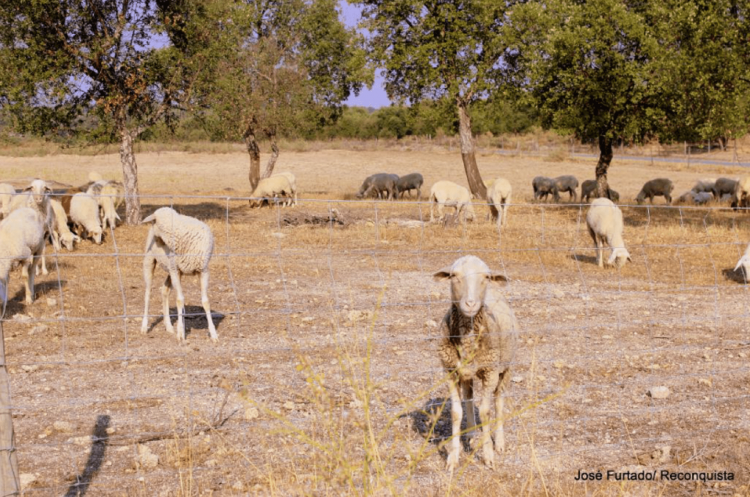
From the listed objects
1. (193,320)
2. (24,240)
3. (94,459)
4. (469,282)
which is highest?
(469,282)

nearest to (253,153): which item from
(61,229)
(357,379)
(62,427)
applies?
(61,229)

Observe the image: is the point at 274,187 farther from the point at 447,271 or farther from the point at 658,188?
the point at 447,271

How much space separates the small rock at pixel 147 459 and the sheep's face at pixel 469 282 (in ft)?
8.21

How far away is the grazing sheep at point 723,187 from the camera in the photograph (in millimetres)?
30250

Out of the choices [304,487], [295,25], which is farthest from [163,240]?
[295,25]

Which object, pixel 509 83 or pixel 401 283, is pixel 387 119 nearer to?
pixel 509 83

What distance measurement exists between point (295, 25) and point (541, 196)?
13064 millimetres

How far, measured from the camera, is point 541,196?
33094 millimetres

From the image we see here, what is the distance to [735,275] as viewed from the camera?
13.8 m

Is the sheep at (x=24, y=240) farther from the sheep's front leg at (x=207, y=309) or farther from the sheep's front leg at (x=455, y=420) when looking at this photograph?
the sheep's front leg at (x=455, y=420)

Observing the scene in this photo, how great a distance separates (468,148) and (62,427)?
2422 centimetres

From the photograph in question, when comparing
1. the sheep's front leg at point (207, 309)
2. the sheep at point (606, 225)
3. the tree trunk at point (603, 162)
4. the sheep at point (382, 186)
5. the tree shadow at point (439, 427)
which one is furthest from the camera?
the sheep at point (382, 186)

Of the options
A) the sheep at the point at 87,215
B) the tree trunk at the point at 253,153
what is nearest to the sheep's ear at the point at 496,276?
the sheep at the point at 87,215

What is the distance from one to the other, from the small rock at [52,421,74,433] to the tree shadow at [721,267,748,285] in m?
11.4
